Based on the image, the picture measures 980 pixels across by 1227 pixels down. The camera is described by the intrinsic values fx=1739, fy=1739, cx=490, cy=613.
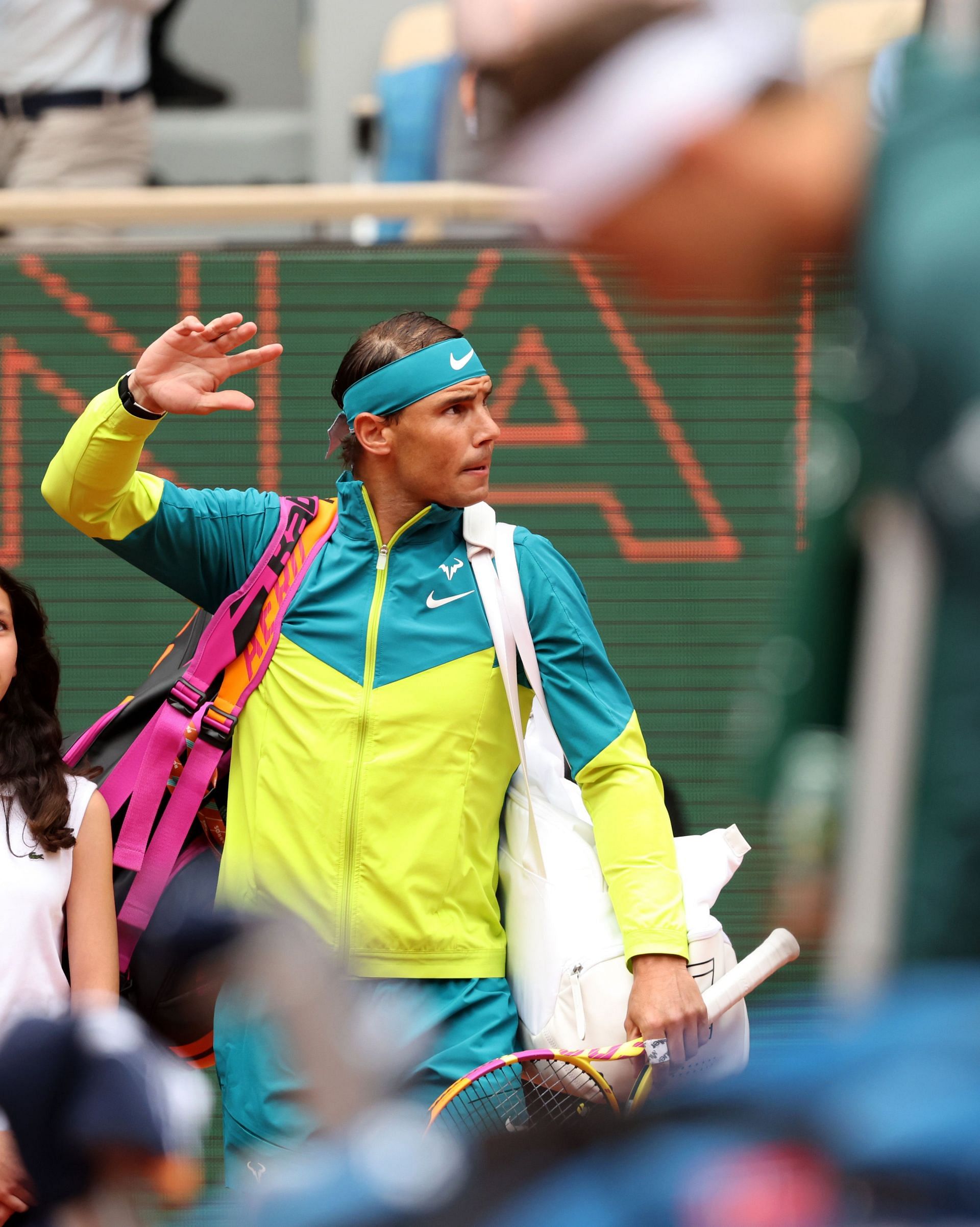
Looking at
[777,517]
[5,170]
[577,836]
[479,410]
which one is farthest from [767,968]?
[5,170]

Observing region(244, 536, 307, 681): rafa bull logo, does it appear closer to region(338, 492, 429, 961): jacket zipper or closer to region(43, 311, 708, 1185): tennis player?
region(43, 311, 708, 1185): tennis player

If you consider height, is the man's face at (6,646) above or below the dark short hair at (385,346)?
below

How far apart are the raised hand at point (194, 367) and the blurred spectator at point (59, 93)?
120 inches

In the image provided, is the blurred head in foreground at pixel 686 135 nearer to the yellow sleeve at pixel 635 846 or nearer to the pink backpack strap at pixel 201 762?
the yellow sleeve at pixel 635 846

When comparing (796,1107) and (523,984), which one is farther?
(523,984)

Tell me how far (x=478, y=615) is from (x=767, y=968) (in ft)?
3.09

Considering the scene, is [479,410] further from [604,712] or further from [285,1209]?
[285,1209]

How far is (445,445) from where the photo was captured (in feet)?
12.3

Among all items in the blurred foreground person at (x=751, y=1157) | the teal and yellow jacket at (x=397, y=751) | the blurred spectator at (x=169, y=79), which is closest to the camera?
the blurred foreground person at (x=751, y=1157)

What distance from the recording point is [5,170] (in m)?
6.51

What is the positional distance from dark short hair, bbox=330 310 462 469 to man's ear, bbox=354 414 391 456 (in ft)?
0.10

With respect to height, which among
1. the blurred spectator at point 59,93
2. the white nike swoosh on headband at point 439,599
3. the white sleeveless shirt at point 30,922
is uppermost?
the blurred spectator at point 59,93

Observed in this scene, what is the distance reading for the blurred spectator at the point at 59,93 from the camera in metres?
6.45

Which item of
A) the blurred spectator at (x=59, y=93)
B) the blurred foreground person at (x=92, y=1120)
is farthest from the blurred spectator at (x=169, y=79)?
the blurred foreground person at (x=92, y=1120)
